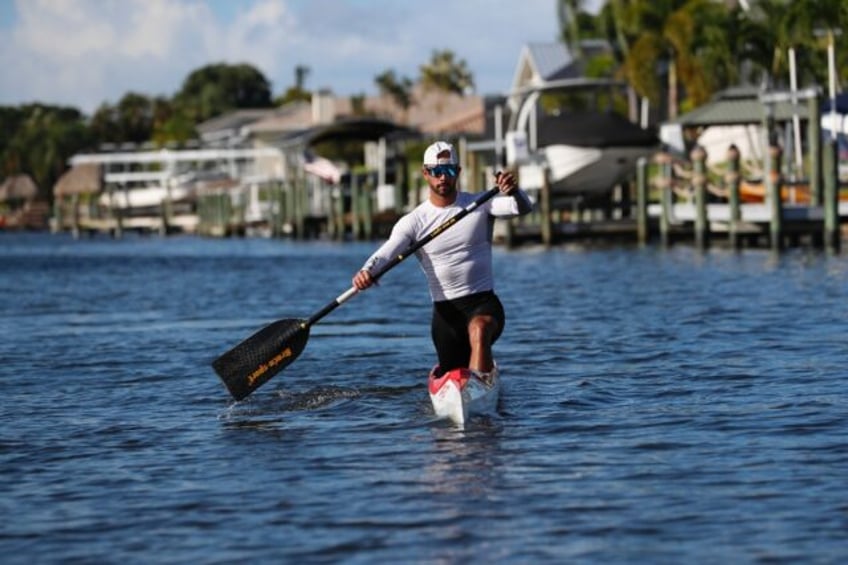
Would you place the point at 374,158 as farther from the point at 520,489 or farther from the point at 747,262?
the point at 520,489

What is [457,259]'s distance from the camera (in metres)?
16.0

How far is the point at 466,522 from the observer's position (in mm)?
11570

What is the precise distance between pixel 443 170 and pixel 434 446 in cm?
224

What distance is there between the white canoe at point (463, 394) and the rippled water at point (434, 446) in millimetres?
155

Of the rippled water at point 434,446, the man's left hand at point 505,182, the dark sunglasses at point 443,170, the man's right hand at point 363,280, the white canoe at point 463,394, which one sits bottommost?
the rippled water at point 434,446

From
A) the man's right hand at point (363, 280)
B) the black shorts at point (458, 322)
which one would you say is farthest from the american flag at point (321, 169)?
the man's right hand at point (363, 280)

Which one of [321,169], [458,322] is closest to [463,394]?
[458,322]

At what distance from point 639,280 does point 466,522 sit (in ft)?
87.4

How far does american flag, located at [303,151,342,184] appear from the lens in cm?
8500

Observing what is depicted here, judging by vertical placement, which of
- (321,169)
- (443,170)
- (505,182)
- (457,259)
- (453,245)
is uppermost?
(321,169)

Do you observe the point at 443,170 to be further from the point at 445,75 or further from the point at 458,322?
the point at 445,75

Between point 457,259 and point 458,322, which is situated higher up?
point 457,259

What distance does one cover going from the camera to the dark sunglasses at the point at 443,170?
15602 mm

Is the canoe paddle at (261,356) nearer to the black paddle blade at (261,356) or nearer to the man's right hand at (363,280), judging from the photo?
the black paddle blade at (261,356)
